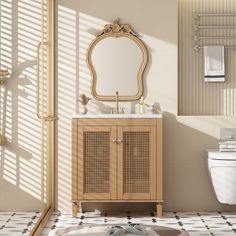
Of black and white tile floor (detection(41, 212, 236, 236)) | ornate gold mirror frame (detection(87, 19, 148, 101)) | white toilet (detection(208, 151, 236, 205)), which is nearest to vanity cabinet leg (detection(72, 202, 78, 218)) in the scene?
black and white tile floor (detection(41, 212, 236, 236))

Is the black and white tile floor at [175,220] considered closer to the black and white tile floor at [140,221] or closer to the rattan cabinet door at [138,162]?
the black and white tile floor at [140,221]

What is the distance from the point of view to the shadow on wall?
5.37 m

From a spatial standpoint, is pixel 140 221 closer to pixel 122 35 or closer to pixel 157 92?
pixel 157 92

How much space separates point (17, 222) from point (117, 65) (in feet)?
5.75

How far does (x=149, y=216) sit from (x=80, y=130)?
102cm

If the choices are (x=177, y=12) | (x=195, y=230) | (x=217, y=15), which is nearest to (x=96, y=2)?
(x=177, y=12)

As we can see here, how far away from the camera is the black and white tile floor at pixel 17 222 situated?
4.56 meters

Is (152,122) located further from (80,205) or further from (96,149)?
(80,205)

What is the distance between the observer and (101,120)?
17.4 ft

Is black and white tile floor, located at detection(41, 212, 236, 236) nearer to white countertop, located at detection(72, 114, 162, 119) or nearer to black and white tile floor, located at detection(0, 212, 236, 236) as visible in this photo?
black and white tile floor, located at detection(0, 212, 236, 236)

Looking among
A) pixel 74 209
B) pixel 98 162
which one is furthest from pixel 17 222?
pixel 98 162

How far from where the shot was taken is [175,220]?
5.25 meters

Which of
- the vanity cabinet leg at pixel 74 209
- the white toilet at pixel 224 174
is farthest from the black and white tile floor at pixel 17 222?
the white toilet at pixel 224 174

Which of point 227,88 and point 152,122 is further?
point 227,88
